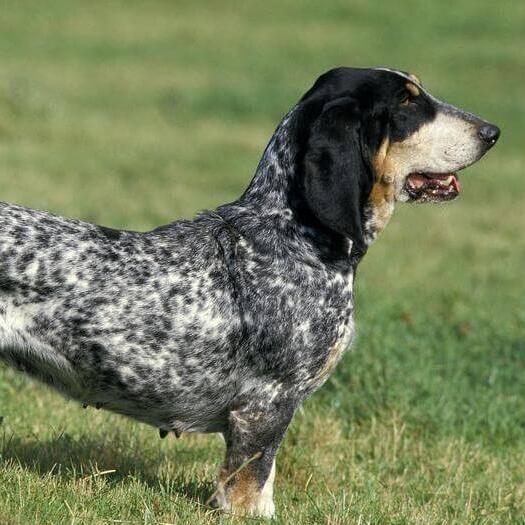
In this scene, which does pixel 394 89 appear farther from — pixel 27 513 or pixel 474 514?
pixel 27 513

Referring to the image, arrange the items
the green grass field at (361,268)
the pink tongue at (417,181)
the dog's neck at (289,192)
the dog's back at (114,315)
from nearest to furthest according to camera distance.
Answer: the dog's back at (114,315) → the dog's neck at (289,192) → the pink tongue at (417,181) → the green grass field at (361,268)

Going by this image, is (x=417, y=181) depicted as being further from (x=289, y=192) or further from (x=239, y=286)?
(x=239, y=286)

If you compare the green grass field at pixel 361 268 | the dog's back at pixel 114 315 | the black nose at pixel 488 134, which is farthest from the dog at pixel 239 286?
the green grass field at pixel 361 268

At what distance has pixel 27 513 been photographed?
509 centimetres

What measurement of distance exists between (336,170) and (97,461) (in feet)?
7.08

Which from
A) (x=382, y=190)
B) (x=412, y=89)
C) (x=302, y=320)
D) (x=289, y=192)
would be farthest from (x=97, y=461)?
(x=412, y=89)

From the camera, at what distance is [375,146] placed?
540 cm

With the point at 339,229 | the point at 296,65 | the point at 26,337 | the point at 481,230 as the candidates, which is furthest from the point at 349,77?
the point at 296,65

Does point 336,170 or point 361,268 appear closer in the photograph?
point 336,170

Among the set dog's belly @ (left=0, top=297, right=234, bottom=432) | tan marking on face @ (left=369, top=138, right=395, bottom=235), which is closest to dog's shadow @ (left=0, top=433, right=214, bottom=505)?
dog's belly @ (left=0, top=297, right=234, bottom=432)

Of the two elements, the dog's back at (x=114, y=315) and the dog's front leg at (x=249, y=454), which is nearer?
the dog's back at (x=114, y=315)

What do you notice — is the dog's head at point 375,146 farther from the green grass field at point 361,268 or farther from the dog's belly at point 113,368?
the green grass field at point 361,268

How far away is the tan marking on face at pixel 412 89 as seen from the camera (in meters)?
5.53

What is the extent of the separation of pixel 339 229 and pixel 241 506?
1298mm
